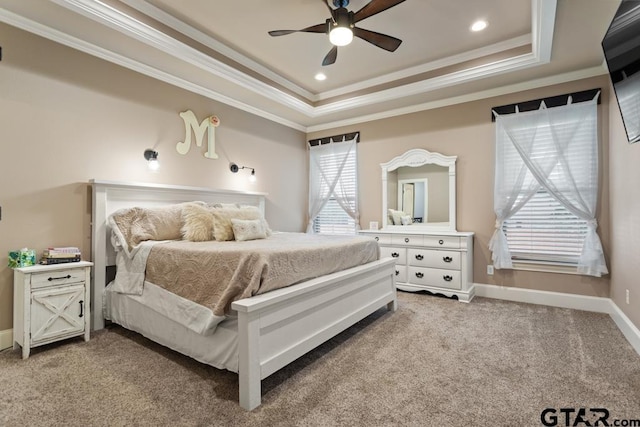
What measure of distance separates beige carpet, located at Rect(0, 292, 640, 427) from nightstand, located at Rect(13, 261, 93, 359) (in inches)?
5.4

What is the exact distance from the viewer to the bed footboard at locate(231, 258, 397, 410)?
176 cm

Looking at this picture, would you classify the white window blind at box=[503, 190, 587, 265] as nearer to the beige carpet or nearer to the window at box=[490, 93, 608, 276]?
the window at box=[490, 93, 608, 276]

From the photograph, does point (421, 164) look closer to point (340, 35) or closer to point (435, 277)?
point (435, 277)

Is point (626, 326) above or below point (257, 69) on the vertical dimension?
below

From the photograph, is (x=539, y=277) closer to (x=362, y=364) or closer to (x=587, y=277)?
(x=587, y=277)

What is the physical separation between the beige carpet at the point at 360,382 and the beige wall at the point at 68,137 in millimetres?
1020

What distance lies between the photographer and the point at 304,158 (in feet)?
18.8

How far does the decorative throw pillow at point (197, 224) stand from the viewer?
302 cm

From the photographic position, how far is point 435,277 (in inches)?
158

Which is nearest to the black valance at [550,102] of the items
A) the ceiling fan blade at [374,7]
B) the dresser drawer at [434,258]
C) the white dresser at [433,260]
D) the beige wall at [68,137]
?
the white dresser at [433,260]

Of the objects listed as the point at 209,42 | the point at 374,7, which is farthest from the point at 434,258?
the point at 209,42

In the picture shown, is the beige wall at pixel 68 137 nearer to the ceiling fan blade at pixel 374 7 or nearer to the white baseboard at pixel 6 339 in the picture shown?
the white baseboard at pixel 6 339

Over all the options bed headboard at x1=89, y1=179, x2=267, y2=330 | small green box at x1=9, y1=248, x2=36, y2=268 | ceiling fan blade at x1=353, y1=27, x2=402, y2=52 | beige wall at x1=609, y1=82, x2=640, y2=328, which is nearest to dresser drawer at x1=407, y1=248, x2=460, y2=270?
beige wall at x1=609, y1=82, x2=640, y2=328

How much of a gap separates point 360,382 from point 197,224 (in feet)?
6.73
